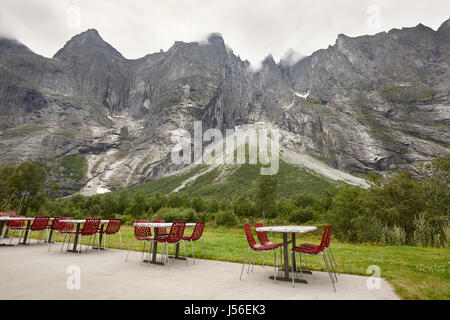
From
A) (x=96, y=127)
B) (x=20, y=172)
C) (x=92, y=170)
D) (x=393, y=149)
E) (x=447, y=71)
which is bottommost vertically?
(x=20, y=172)

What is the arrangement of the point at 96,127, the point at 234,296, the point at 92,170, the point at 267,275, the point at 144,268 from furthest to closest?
the point at 96,127
the point at 92,170
the point at 144,268
the point at 267,275
the point at 234,296

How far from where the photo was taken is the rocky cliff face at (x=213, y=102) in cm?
11188

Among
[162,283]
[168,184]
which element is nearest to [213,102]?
[168,184]

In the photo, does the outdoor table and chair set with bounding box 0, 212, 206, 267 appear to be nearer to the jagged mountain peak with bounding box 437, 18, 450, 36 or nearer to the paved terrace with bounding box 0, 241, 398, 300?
the paved terrace with bounding box 0, 241, 398, 300

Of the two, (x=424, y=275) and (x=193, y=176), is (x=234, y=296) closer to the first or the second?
(x=424, y=275)

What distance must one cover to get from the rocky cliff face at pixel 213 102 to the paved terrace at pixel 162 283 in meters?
112

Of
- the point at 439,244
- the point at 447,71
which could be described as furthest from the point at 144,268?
the point at 447,71

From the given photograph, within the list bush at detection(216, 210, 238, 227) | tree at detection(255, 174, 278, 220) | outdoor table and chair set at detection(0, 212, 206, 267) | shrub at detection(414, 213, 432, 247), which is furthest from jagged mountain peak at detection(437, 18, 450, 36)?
outdoor table and chair set at detection(0, 212, 206, 267)

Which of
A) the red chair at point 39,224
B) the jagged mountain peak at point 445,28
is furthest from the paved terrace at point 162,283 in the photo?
the jagged mountain peak at point 445,28

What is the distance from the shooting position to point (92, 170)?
395 ft

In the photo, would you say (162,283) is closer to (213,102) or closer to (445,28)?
(213,102)

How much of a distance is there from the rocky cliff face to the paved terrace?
11234 cm

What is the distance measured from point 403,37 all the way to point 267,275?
204973mm

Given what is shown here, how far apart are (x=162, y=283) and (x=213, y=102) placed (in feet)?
464
